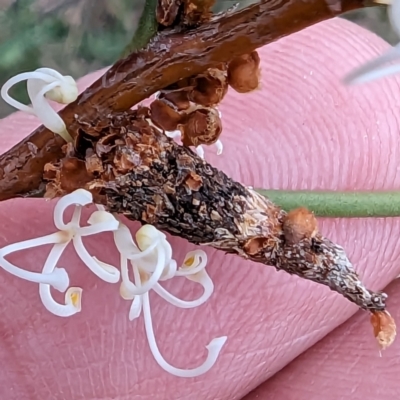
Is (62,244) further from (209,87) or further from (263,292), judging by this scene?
(263,292)

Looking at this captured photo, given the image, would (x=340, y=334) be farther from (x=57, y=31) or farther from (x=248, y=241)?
(x=57, y=31)

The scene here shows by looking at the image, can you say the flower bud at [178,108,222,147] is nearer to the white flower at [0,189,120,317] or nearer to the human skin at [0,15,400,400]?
the white flower at [0,189,120,317]

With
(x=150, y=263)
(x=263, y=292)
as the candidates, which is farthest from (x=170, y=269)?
(x=263, y=292)

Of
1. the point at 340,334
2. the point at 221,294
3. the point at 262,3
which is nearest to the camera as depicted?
the point at 262,3

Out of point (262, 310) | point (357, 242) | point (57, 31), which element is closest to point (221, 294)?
point (262, 310)

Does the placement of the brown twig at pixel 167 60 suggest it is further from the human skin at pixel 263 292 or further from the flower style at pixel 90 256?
the human skin at pixel 263 292
